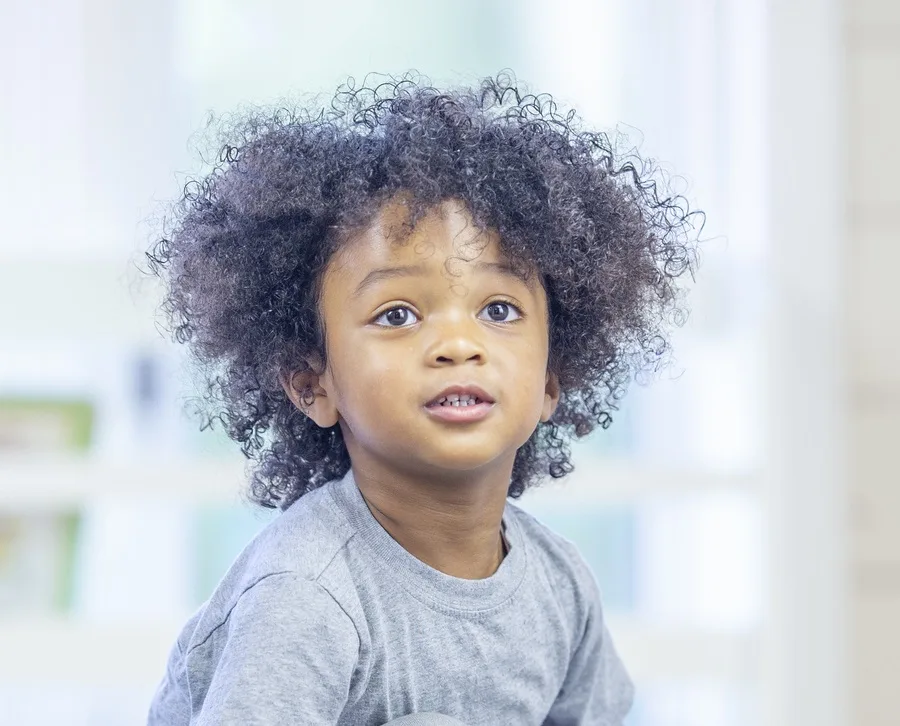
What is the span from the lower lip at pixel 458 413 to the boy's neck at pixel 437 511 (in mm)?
72

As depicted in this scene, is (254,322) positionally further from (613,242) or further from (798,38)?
(798,38)

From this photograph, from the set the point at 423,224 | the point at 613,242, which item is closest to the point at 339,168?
the point at 423,224

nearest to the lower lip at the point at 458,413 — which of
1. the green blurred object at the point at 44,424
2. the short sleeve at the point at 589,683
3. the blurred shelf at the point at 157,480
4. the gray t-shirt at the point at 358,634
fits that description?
the gray t-shirt at the point at 358,634

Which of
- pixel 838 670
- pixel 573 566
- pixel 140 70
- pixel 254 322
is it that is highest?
pixel 140 70

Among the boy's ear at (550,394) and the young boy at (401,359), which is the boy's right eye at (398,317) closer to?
the young boy at (401,359)

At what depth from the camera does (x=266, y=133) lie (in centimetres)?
82

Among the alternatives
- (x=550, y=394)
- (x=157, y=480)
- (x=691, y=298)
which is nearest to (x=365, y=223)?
(x=550, y=394)

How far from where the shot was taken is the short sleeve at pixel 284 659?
67cm

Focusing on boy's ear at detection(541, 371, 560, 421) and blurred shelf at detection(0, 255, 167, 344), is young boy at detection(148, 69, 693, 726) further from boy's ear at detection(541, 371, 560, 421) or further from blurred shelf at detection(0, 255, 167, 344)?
blurred shelf at detection(0, 255, 167, 344)

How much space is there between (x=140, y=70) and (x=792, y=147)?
1.02 m

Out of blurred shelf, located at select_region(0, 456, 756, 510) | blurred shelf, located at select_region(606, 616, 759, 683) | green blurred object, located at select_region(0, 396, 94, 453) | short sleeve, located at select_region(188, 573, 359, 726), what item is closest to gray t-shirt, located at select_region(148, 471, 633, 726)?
short sleeve, located at select_region(188, 573, 359, 726)

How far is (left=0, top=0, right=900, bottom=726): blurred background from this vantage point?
65.3 inches

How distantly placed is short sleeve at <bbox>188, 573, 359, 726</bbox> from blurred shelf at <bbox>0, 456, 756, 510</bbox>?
0.74m

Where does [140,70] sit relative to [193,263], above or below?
above
